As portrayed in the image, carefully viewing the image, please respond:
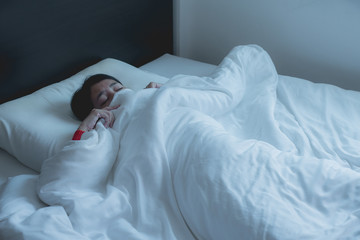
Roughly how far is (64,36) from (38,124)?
1.67 ft

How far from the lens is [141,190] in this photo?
0.98 meters

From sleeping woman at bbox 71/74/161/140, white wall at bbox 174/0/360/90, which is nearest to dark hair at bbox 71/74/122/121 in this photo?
sleeping woman at bbox 71/74/161/140

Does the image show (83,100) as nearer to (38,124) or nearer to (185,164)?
(38,124)

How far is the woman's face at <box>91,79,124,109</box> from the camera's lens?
1.41 m

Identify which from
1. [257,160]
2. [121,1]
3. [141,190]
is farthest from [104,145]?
[121,1]

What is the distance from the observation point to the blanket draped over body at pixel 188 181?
838mm

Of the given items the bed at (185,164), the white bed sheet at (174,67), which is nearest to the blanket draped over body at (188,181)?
the bed at (185,164)

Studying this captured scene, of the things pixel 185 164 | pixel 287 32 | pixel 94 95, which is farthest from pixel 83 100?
pixel 287 32

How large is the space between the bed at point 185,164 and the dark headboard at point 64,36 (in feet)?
0.08

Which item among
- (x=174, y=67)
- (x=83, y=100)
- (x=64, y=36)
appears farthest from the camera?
(x=174, y=67)

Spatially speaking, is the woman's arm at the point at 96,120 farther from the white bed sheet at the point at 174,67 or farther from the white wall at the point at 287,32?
the white wall at the point at 287,32

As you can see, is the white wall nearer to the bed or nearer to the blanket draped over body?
the bed

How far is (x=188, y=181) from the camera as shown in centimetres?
95

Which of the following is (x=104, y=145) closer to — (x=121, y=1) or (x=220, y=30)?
(x=121, y=1)
